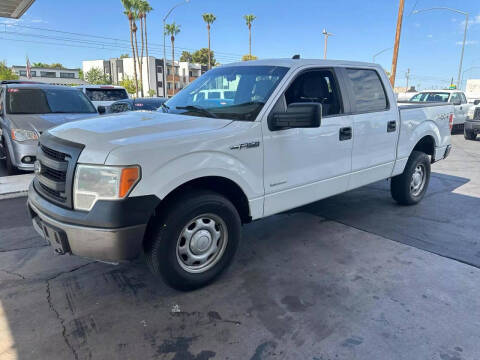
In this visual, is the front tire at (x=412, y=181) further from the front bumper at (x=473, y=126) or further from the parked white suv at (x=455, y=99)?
the parked white suv at (x=455, y=99)

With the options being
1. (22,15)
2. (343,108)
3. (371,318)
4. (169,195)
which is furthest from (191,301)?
(22,15)

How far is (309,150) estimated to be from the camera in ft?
11.8

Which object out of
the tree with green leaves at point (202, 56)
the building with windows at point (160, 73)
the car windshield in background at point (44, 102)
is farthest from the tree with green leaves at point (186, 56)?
the car windshield in background at point (44, 102)

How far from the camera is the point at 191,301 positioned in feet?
9.61

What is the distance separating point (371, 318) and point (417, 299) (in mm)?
540

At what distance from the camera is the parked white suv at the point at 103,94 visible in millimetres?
13383

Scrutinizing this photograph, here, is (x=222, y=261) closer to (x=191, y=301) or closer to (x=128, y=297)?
(x=191, y=301)

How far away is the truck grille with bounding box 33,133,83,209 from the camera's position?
2580mm

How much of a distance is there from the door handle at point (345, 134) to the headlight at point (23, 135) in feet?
17.0

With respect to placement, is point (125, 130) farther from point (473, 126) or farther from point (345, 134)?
point (473, 126)

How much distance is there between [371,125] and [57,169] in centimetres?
336

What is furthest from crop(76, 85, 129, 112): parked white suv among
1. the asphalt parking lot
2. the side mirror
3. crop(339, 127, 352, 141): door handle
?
the side mirror

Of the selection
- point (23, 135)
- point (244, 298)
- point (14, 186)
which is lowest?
point (244, 298)

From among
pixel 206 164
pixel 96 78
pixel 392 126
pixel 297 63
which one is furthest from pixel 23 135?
pixel 96 78
